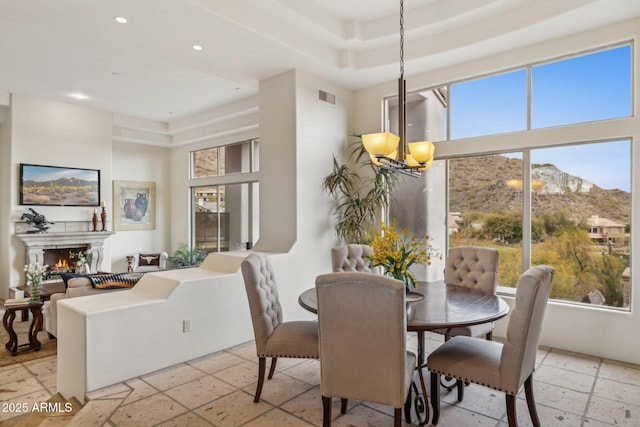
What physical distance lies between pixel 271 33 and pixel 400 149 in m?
1.95

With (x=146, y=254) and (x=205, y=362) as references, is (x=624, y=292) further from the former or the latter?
(x=146, y=254)

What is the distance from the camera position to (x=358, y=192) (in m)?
5.29

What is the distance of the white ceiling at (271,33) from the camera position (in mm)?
3379

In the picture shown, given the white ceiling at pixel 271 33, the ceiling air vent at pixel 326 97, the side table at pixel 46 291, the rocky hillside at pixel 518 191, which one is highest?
the white ceiling at pixel 271 33

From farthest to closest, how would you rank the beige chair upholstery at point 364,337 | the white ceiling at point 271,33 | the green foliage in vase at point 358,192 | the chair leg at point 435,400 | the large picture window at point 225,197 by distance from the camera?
the large picture window at point 225,197 → the green foliage in vase at point 358,192 → the white ceiling at point 271,33 → the chair leg at point 435,400 → the beige chair upholstery at point 364,337

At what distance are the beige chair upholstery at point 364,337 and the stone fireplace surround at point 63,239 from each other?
21.2 feet

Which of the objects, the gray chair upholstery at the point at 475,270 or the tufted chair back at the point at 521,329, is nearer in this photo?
the tufted chair back at the point at 521,329

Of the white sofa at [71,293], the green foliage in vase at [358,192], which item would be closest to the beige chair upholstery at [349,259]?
the green foliage in vase at [358,192]

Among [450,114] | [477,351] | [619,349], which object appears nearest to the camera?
[477,351]

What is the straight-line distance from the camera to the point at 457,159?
4648 mm

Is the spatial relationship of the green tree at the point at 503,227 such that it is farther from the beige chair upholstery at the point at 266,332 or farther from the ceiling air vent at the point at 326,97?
the beige chair upholstery at the point at 266,332

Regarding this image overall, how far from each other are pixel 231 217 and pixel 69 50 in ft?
13.9

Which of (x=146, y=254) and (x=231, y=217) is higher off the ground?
(x=231, y=217)

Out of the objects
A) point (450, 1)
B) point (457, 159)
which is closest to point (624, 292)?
point (457, 159)
